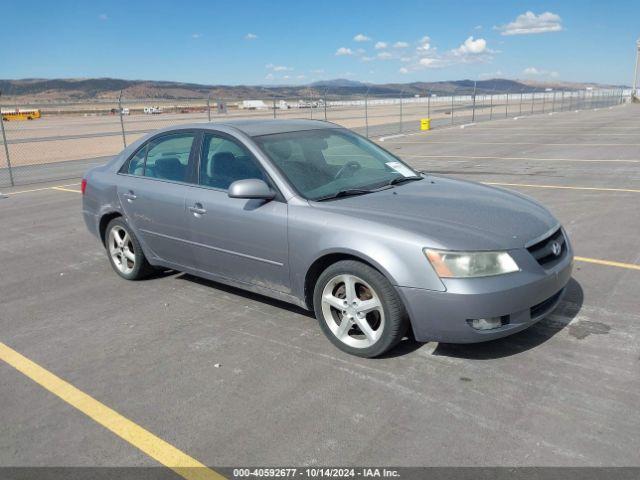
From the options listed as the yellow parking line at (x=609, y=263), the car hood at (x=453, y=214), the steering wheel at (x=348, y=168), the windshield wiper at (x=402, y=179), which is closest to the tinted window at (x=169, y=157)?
the steering wheel at (x=348, y=168)

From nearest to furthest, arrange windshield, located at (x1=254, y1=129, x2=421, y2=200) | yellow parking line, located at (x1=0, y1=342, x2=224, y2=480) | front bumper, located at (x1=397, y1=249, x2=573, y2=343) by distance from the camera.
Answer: yellow parking line, located at (x1=0, y1=342, x2=224, y2=480), front bumper, located at (x1=397, y1=249, x2=573, y2=343), windshield, located at (x1=254, y1=129, x2=421, y2=200)

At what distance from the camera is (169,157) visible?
4945 millimetres

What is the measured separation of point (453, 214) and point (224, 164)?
1860 mm

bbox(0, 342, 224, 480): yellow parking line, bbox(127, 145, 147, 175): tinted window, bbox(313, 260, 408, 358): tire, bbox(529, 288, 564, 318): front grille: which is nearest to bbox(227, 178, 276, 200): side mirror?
bbox(313, 260, 408, 358): tire

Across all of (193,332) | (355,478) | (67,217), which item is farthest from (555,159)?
(355,478)

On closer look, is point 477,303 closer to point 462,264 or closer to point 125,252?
point 462,264

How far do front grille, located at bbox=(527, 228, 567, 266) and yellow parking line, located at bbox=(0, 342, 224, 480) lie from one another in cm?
230

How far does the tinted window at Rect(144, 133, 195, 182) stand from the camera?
473cm

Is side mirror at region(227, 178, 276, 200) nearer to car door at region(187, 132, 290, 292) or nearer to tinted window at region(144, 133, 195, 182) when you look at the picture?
car door at region(187, 132, 290, 292)

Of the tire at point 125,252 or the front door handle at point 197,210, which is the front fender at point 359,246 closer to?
the front door handle at point 197,210

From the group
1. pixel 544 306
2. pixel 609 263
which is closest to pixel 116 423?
pixel 544 306

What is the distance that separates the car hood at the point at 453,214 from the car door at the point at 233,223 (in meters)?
0.43

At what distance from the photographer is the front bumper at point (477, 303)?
3.23 metres

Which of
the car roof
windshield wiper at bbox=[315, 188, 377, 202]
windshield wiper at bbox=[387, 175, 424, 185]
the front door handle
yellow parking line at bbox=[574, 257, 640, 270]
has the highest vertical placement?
the car roof
